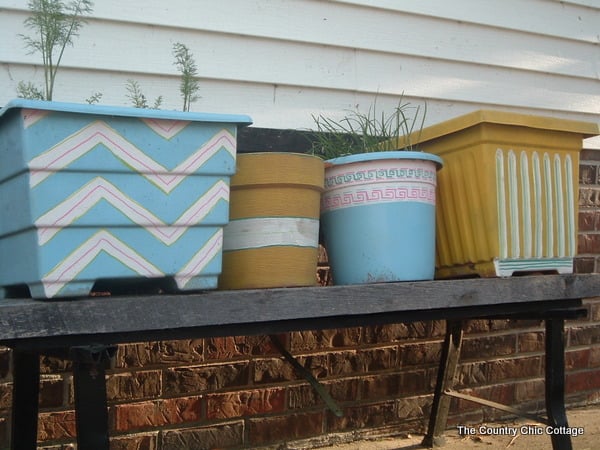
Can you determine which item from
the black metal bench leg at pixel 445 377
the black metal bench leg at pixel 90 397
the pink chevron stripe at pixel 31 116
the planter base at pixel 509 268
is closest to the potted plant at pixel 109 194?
the pink chevron stripe at pixel 31 116

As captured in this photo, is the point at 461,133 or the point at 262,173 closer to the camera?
the point at 262,173

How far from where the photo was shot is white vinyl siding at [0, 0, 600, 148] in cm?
202

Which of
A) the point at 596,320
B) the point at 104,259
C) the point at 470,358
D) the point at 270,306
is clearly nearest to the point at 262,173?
the point at 270,306

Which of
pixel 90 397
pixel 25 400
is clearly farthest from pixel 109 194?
pixel 25 400

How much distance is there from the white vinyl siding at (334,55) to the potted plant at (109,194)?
78 cm

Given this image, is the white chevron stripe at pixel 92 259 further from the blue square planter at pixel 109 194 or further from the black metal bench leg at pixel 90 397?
the black metal bench leg at pixel 90 397

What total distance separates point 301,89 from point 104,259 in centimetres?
124

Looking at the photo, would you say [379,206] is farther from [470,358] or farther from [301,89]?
[470,358]

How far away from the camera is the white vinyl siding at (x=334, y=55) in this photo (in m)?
2.02

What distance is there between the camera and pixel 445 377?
2.35m

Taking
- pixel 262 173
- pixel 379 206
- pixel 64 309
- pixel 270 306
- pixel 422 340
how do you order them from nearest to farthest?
pixel 64 309
pixel 270 306
pixel 262 173
pixel 379 206
pixel 422 340

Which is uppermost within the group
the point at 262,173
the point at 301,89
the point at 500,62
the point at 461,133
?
the point at 500,62

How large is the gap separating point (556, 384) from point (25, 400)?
4.36 feet

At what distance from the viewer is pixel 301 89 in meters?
2.29
